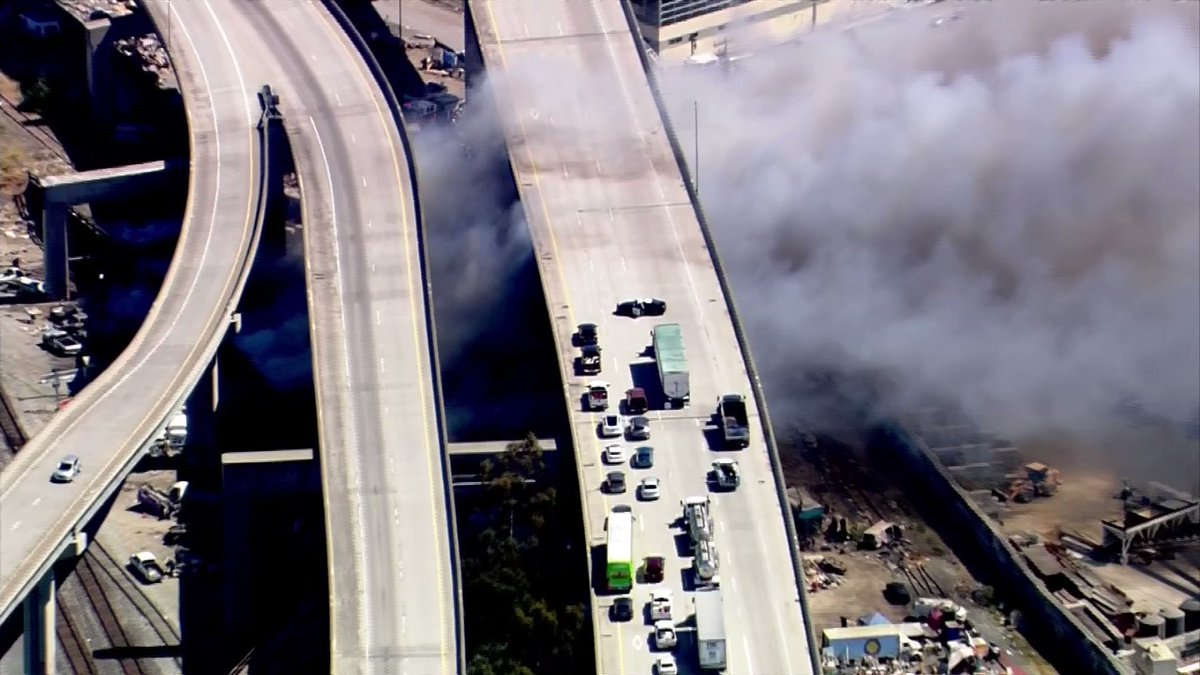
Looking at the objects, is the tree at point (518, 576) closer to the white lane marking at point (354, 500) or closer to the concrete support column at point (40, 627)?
the white lane marking at point (354, 500)

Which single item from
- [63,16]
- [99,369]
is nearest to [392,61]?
[63,16]

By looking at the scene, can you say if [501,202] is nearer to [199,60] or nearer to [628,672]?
[199,60]

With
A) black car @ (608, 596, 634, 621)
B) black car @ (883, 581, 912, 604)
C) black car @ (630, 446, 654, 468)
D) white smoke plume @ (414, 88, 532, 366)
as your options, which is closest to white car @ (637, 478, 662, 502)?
black car @ (630, 446, 654, 468)

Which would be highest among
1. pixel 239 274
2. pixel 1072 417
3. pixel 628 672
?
pixel 239 274

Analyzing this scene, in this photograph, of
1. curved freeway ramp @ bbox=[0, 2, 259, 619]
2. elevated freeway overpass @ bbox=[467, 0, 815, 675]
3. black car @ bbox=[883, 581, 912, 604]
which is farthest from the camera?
black car @ bbox=[883, 581, 912, 604]

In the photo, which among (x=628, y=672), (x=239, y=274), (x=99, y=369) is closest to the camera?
(x=628, y=672)

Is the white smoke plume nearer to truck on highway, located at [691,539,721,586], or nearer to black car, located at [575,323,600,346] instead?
black car, located at [575,323,600,346]

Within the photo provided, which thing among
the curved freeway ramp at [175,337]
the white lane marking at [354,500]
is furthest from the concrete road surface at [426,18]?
the white lane marking at [354,500]
